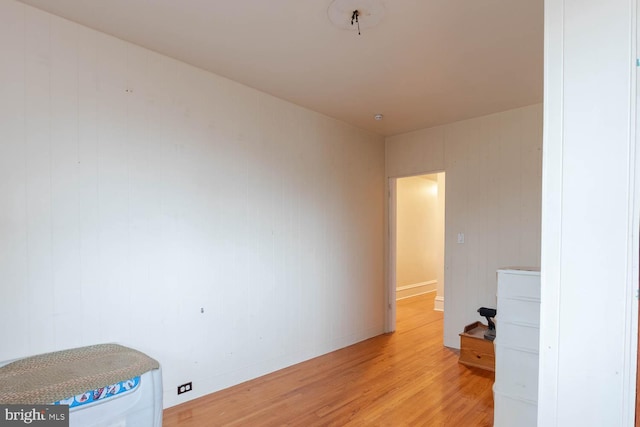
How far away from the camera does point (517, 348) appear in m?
1.98

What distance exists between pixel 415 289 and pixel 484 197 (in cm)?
347

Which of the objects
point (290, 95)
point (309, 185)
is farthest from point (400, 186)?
point (290, 95)

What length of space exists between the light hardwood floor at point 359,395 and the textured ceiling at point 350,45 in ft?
8.19

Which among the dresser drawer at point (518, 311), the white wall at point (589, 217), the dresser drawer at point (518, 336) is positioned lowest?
the dresser drawer at point (518, 336)

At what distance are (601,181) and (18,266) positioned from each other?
261 cm

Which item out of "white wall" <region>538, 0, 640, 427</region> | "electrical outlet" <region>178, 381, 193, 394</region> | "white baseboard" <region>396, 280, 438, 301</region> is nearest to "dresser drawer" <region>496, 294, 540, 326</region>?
"white wall" <region>538, 0, 640, 427</region>

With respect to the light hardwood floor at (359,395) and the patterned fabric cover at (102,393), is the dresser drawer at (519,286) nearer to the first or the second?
the light hardwood floor at (359,395)

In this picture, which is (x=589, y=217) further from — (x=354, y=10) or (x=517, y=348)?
(x=354, y=10)

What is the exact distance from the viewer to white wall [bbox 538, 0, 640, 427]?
90cm

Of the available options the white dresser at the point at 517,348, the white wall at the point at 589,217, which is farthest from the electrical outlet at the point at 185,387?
the white wall at the point at 589,217

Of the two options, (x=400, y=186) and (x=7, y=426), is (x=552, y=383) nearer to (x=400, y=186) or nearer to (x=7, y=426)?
(x=7, y=426)

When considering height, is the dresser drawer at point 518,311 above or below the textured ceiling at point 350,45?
below

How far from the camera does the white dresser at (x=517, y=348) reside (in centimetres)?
191

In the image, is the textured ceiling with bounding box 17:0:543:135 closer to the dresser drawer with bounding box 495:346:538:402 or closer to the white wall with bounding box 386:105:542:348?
the white wall with bounding box 386:105:542:348
